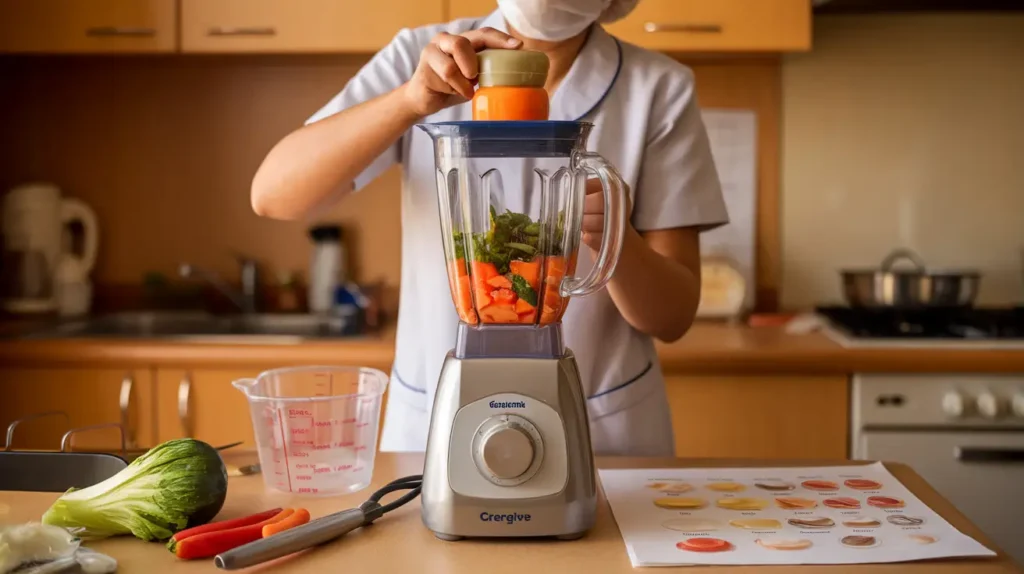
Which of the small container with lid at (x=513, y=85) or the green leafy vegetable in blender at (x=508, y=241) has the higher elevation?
the small container with lid at (x=513, y=85)

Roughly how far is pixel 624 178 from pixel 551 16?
22 centimetres

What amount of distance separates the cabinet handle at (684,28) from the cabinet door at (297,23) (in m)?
0.45

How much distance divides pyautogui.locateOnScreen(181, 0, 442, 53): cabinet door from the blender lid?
4.56 feet

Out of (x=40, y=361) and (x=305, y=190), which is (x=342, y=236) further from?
(x=305, y=190)

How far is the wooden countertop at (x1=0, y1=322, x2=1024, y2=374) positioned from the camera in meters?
1.92

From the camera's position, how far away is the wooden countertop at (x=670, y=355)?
192cm

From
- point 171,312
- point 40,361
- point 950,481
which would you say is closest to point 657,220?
point 950,481

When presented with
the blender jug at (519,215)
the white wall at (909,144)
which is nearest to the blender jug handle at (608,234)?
the blender jug at (519,215)

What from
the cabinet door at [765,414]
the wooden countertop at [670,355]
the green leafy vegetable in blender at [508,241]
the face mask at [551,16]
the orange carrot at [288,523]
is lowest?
the cabinet door at [765,414]

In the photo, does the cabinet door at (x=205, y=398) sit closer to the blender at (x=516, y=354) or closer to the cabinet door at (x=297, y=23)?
the cabinet door at (x=297, y=23)

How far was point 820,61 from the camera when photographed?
2.43 metres

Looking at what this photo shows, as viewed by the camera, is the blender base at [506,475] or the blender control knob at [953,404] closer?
the blender base at [506,475]

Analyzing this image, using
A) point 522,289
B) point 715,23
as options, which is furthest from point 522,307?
point 715,23

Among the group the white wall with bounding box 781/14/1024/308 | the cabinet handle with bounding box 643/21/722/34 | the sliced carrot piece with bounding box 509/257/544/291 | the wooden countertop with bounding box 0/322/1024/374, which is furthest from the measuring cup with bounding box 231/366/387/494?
the white wall with bounding box 781/14/1024/308
